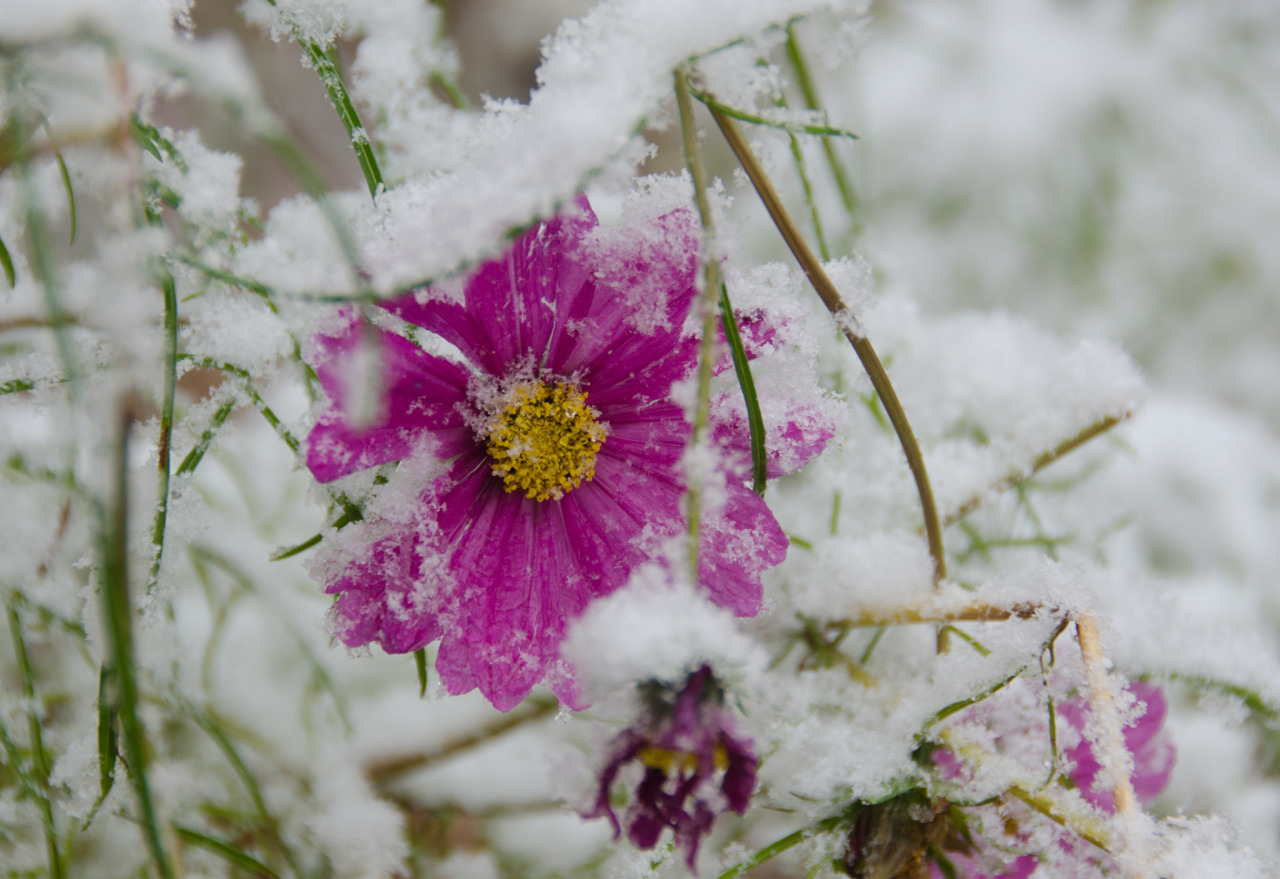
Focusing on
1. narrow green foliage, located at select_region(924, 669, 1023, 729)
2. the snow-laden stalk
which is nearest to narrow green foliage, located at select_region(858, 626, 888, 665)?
narrow green foliage, located at select_region(924, 669, 1023, 729)

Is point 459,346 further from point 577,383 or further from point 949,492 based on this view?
point 949,492

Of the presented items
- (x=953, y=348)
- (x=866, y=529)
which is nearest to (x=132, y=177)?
(x=866, y=529)

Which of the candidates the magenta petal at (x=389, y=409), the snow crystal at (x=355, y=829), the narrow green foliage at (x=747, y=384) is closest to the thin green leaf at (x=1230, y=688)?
the narrow green foliage at (x=747, y=384)

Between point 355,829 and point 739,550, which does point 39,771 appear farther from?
point 739,550

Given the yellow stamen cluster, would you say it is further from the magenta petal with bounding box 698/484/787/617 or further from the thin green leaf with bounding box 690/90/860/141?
the thin green leaf with bounding box 690/90/860/141

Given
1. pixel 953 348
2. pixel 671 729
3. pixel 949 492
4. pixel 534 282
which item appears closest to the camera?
pixel 671 729
